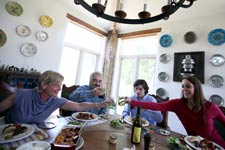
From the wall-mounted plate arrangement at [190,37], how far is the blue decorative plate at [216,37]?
274mm

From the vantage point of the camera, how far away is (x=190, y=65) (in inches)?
108

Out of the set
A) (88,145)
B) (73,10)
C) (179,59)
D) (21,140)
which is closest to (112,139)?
(88,145)

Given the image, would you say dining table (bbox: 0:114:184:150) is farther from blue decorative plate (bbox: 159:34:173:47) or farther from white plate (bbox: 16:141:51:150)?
blue decorative plate (bbox: 159:34:173:47)

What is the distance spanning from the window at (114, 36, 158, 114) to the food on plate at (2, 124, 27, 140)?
294 centimetres

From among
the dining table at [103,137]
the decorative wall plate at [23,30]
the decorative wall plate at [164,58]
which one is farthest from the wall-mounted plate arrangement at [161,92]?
the decorative wall plate at [23,30]

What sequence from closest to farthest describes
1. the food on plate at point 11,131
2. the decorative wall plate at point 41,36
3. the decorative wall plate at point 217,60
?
the food on plate at point 11,131
the decorative wall plate at point 217,60
the decorative wall plate at point 41,36

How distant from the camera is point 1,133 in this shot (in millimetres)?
885

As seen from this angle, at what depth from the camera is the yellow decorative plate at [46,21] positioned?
8.88ft

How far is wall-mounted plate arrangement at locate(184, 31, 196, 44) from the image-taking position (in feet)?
9.41

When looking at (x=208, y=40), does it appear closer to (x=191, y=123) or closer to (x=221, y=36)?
(x=221, y=36)

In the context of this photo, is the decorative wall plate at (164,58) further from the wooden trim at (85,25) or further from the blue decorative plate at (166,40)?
the wooden trim at (85,25)

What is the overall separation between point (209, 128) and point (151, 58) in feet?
7.97

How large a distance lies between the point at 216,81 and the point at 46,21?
3.49 meters

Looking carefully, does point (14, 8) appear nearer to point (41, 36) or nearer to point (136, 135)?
point (41, 36)
